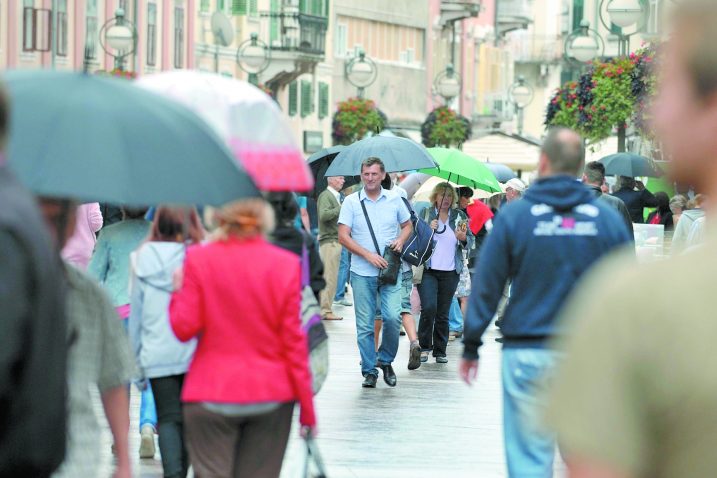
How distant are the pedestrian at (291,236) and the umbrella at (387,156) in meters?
7.78

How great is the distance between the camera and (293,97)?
220 feet

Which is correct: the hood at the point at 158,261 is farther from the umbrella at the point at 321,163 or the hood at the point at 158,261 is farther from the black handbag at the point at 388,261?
the umbrella at the point at 321,163

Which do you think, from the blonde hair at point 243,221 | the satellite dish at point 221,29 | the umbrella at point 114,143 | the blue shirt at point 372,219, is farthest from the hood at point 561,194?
the satellite dish at point 221,29

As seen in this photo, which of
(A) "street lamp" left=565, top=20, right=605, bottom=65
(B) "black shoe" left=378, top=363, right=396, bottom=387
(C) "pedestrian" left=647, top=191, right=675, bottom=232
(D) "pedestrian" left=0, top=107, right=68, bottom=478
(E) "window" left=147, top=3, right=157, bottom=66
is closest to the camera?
(D) "pedestrian" left=0, top=107, right=68, bottom=478

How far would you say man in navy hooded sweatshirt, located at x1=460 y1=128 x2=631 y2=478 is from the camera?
7.91 meters

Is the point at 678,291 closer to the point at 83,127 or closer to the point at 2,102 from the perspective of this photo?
the point at 2,102

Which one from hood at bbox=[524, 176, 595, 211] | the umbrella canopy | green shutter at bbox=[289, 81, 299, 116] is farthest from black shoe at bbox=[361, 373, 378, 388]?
green shutter at bbox=[289, 81, 299, 116]

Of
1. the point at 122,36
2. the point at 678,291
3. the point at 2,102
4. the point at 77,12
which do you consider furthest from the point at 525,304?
the point at 77,12

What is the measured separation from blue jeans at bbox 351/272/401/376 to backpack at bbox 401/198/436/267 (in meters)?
0.47

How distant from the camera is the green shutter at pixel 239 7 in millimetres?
59906

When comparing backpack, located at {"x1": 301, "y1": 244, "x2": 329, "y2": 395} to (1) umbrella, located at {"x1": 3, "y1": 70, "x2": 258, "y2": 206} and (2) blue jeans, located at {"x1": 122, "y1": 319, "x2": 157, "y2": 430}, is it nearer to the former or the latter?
(1) umbrella, located at {"x1": 3, "y1": 70, "x2": 258, "y2": 206}

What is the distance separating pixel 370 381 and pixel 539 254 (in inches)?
311

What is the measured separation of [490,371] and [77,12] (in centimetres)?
3142

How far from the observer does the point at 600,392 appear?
98.0 inches
